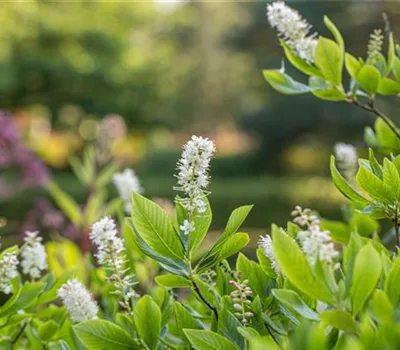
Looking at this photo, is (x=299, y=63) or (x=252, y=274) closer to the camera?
Result: (x=252, y=274)

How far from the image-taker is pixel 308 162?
22828 mm

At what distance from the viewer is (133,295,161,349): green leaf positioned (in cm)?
72

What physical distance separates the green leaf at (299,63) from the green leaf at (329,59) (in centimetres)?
3

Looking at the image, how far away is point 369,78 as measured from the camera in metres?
1.05

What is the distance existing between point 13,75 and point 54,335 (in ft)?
66.2

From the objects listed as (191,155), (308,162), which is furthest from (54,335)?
(308,162)

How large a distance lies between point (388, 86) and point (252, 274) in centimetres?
43

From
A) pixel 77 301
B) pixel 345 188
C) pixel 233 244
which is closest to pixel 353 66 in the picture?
pixel 345 188

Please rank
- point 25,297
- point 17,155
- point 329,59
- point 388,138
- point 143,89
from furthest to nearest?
point 143,89
point 17,155
point 388,138
point 329,59
point 25,297

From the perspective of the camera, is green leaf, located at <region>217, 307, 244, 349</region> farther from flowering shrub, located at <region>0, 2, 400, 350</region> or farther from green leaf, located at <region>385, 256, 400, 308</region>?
green leaf, located at <region>385, 256, 400, 308</region>

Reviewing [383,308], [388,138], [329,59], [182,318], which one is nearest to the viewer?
[383,308]

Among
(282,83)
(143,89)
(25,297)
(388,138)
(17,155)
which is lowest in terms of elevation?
(143,89)

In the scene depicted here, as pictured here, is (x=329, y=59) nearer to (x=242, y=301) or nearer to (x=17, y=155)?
(x=242, y=301)

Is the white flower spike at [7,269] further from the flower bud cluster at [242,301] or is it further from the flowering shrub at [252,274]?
the flower bud cluster at [242,301]
